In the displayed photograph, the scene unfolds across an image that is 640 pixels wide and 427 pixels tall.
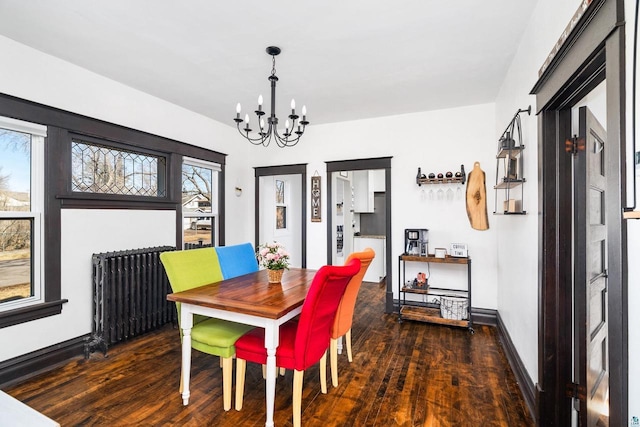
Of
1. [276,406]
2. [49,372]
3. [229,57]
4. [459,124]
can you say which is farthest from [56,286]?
[459,124]

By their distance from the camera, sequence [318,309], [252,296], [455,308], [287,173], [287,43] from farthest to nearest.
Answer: [287,173] < [455,308] < [287,43] < [252,296] < [318,309]

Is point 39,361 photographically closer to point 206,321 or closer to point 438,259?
point 206,321

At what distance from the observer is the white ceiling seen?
212 centimetres

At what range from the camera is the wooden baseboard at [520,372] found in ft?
6.88

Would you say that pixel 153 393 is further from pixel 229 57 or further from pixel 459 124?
pixel 459 124

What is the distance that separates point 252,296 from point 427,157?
303 centimetres

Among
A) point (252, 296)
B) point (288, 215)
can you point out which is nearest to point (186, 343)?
point (252, 296)

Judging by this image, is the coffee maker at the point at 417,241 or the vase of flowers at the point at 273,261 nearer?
the vase of flowers at the point at 273,261

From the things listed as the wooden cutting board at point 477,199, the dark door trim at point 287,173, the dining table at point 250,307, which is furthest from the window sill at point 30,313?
the wooden cutting board at point 477,199

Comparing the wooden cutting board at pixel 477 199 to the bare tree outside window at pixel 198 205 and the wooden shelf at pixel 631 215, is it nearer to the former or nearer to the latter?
Answer: the wooden shelf at pixel 631 215

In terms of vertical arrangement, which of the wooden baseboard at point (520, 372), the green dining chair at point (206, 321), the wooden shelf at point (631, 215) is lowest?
the wooden baseboard at point (520, 372)

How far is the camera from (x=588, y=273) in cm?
178

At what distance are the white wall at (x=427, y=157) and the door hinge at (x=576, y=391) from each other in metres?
2.11

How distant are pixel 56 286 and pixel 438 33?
12.5 feet
